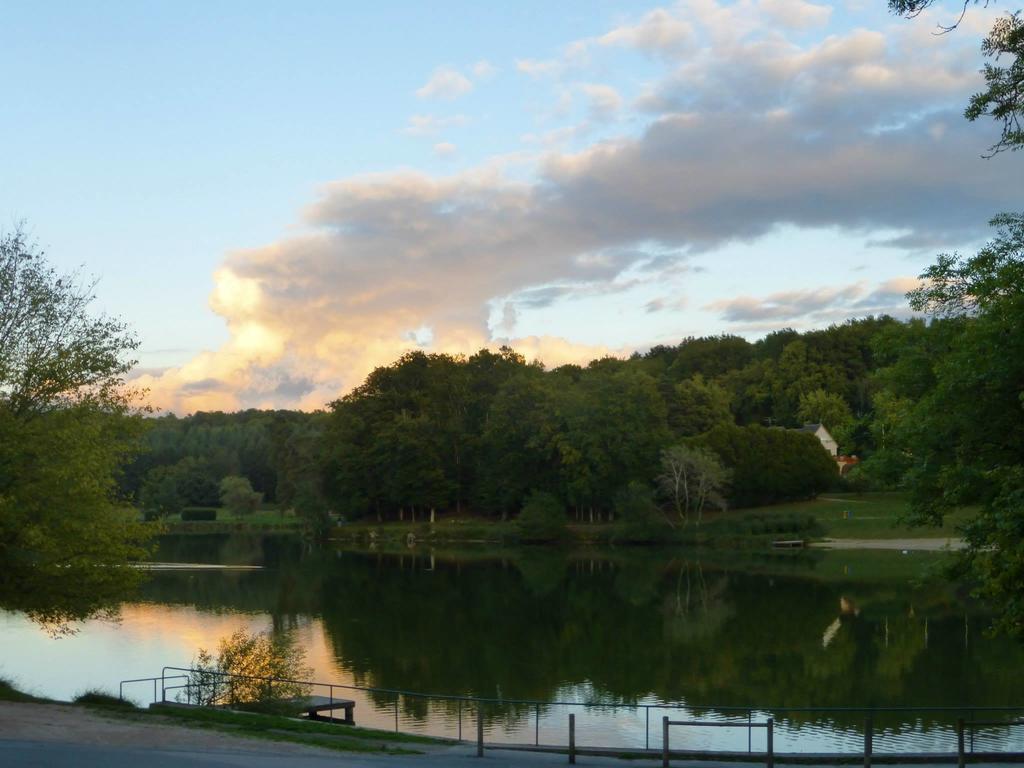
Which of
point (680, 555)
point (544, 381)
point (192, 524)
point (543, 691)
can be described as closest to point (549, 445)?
point (544, 381)

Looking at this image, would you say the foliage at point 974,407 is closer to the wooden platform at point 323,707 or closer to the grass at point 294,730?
the grass at point 294,730

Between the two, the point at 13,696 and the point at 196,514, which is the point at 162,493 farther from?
the point at 13,696

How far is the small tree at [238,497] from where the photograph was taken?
122062mm

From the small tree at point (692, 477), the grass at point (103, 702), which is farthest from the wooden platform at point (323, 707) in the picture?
the small tree at point (692, 477)

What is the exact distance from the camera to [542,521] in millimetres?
88000

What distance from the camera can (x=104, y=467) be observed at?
27125 millimetres

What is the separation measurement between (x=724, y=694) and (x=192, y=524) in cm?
9184

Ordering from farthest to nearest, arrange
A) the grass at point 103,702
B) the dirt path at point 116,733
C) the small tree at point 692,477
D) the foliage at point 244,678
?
the small tree at point 692,477
the foliage at point 244,678
the grass at point 103,702
the dirt path at point 116,733

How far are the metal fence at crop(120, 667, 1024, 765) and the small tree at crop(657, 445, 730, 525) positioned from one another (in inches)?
2189

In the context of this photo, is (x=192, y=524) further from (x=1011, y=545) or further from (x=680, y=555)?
(x=1011, y=545)

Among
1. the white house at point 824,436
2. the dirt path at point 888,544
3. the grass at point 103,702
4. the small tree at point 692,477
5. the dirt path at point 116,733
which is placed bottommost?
the dirt path at point 888,544

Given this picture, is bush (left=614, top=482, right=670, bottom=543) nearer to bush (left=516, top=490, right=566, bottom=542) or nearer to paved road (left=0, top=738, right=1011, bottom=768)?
bush (left=516, top=490, right=566, bottom=542)

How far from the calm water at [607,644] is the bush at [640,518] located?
1486cm

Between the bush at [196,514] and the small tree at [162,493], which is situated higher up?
the small tree at [162,493]
